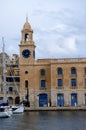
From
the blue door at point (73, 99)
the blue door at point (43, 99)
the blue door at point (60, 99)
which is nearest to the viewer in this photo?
the blue door at point (73, 99)

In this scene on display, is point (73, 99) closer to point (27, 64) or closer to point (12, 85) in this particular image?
point (27, 64)

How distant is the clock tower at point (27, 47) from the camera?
117 m

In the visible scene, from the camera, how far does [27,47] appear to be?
117 m

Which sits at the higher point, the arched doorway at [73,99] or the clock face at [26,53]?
the clock face at [26,53]

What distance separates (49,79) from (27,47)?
931 centimetres

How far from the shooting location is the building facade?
113750mm

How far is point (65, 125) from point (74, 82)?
48613mm

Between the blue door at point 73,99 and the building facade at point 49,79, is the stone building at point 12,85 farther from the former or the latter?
the blue door at point 73,99

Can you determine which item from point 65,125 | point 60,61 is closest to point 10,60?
point 60,61

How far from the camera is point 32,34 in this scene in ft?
388

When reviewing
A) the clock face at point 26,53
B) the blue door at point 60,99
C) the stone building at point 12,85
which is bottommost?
the blue door at point 60,99

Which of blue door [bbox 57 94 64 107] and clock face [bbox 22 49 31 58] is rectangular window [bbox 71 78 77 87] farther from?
clock face [bbox 22 49 31 58]

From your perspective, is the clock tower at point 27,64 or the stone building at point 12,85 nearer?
the clock tower at point 27,64

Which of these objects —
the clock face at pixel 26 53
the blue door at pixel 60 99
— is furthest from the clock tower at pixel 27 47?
the blue door at pixel 60 99
